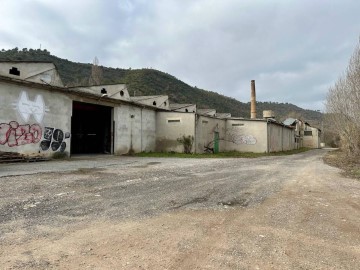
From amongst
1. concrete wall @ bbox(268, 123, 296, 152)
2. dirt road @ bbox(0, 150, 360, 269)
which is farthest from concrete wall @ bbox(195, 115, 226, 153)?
dirt road @ bbox(0, 150, 360, 269)

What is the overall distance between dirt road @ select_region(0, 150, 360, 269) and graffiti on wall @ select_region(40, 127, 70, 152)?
338 inches

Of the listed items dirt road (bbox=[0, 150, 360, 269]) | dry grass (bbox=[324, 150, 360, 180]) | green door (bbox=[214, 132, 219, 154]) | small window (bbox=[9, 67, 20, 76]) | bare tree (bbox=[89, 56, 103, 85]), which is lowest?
dirt road (bbox=[0, 150, 360, 269])

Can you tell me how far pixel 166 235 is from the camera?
4.28 metres

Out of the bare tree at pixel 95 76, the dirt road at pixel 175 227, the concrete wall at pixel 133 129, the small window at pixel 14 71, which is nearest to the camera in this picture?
the dirt road at pixel 175 227

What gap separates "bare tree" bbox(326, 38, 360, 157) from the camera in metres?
18.3

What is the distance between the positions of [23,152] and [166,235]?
44.0ft

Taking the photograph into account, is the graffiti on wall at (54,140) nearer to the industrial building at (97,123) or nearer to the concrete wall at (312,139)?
the industrial building at (97,123)

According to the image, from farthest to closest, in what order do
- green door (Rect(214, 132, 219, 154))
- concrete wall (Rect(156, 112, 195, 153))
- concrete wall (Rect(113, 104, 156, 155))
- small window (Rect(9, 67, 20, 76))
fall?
1. green door (Rect(214, 132, 219, 154))
2. concrete wall (Rect(156, 112, 195, 153))
3. concrete wall (Rect(113, 104, 156, 155))
4. small window (Rect(9, 67, 20, 76))

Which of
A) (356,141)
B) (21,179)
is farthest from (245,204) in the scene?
(356,141)

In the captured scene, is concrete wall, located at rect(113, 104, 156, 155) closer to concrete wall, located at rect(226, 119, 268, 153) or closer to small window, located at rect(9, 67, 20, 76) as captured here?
small window, located at rect(9, 67, 20, 76)

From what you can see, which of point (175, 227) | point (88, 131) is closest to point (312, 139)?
point (88, 131)

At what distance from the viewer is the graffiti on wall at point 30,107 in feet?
49.6

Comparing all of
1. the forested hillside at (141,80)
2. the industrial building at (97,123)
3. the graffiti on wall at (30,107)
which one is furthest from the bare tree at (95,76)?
the graffiti on wall at (30,107)

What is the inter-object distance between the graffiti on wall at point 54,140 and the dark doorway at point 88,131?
701cm
